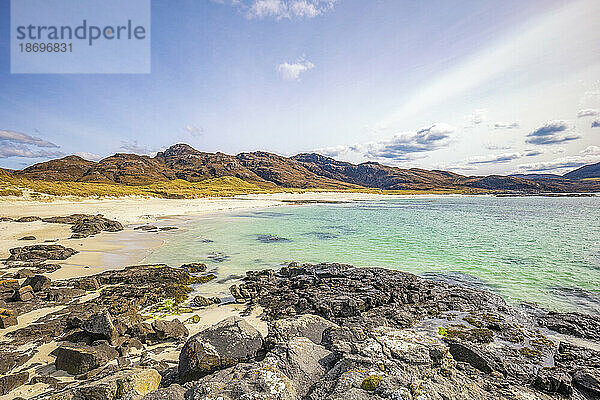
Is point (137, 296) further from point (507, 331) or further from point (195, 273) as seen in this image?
point (507, 331)

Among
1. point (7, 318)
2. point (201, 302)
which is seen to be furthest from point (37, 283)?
point (201, 302)

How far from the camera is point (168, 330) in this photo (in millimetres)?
7668

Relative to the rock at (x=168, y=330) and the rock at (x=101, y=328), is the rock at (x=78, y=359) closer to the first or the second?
the rock at (x=101, y=328)

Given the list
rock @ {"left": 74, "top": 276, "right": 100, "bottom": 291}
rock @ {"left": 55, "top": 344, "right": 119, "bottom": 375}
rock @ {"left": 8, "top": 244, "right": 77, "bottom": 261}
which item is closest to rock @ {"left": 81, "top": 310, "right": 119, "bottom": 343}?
rock @ {"left": 55, "top": 344, "right": 119, "bottom": 375}

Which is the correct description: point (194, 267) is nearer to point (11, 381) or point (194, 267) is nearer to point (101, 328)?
point (101, 328)

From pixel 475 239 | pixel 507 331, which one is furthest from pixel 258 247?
pixel 475 239

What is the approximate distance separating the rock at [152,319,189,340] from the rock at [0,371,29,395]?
259 centimetres

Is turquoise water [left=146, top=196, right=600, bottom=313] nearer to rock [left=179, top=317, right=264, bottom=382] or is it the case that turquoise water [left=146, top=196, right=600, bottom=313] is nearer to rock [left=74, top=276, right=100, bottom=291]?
rock [left=74, top=276, right=100, bottom=291]

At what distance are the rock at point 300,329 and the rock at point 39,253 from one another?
54.4 feet

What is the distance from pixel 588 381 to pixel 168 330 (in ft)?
31.9

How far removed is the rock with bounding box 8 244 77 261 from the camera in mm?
15477

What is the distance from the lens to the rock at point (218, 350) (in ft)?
17.1

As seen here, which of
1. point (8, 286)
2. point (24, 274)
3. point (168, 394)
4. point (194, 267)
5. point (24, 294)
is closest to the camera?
point (168, 394)

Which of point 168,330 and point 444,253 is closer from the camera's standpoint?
point 168,330
